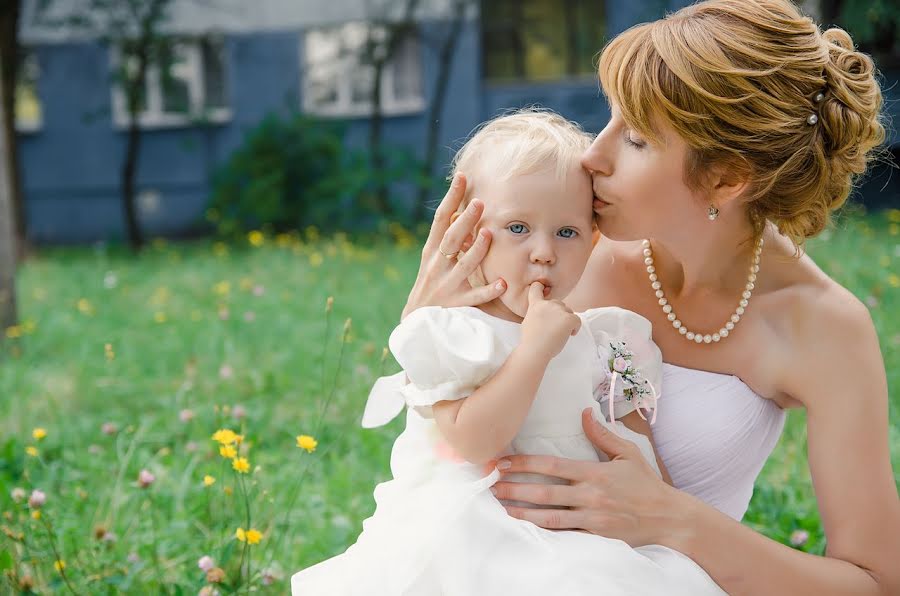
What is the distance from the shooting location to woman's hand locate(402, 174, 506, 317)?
1744 millimetres

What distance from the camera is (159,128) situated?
1441 centimetres

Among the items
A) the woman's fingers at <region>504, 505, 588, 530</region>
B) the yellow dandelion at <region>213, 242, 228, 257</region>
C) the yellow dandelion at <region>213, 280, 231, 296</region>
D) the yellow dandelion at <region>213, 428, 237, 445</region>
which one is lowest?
the yellow dandelion at <region>213, 242, 228, 257</region>

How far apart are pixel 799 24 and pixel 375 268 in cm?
577

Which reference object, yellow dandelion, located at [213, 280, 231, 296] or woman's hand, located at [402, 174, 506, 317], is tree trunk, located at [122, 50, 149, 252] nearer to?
yellow dandelion, located at [213, 280, 231, 296]

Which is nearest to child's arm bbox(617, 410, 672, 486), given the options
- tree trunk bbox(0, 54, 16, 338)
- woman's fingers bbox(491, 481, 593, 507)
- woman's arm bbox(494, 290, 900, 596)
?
woman's arm bbox(494, 290, 900, 596)

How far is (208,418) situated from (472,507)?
7.46 feet

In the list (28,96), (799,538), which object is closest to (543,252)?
(799,538)

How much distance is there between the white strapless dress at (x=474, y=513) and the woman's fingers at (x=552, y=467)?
42 mm

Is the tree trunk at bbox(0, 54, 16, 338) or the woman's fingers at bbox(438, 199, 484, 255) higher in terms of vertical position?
the woman's fingers at bbox(438, 199, 484, 255)

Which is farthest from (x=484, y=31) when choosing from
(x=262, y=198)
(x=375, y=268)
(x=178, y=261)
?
(x=375, y=268)

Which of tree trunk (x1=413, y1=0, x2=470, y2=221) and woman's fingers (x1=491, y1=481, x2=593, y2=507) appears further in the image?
tree trunk (x1=413, y1=0, x2=470, y2=221)

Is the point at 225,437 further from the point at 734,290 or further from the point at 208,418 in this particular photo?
the point at 208,418

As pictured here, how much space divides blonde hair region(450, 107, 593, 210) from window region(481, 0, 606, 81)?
12.4m

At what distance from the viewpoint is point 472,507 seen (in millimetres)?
1596
